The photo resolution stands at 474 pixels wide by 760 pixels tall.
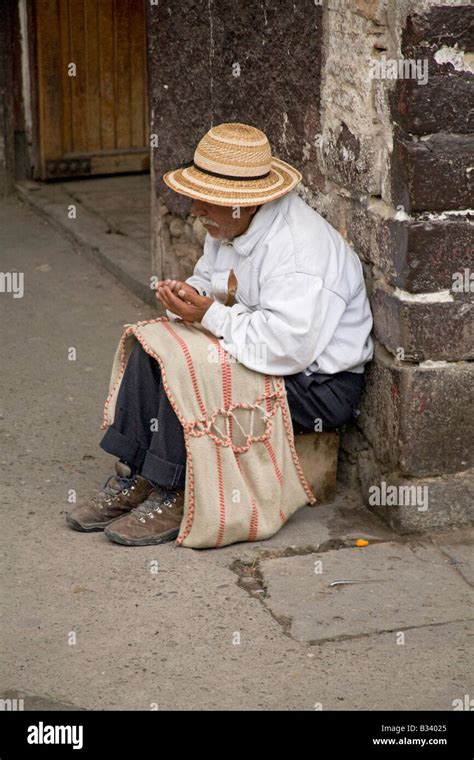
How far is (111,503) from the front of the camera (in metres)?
4.06

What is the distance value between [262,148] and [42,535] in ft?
4.79

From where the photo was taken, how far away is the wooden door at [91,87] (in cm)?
782

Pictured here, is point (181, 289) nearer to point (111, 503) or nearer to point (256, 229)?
point (256, 229)

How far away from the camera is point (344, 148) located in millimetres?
4000

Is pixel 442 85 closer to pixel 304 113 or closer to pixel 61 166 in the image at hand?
pixel 304 113

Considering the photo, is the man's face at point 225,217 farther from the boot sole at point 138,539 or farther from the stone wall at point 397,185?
the boot sole at point 138,539

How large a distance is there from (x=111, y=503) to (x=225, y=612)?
0.70 meters

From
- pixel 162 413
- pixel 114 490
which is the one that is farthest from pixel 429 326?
pixel 114 490

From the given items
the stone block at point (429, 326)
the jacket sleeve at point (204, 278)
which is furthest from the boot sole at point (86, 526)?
the stone block at point (429, 326)

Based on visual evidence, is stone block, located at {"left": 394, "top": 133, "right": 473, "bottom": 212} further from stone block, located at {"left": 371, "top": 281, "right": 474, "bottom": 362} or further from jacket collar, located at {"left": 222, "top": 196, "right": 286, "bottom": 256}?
jacket collar, located at {"left": 222, "top": 196, "right": 286, "bottom": 256}

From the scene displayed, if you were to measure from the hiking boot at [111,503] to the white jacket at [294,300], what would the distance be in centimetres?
62

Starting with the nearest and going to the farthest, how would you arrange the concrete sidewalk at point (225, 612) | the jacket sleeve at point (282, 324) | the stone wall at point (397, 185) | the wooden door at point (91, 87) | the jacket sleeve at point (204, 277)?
the concrete sidewalk at point (225, 612)
the stone wall at point (397, 185)
the jacket sleeve at point (282, 324)
the jacket sleeve at point (204, 277)
the wooden door at point (91, 87)

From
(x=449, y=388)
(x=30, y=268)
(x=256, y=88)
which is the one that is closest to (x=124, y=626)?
(x=449, y=388)

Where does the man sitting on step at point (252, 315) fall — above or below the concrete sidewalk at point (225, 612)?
above
